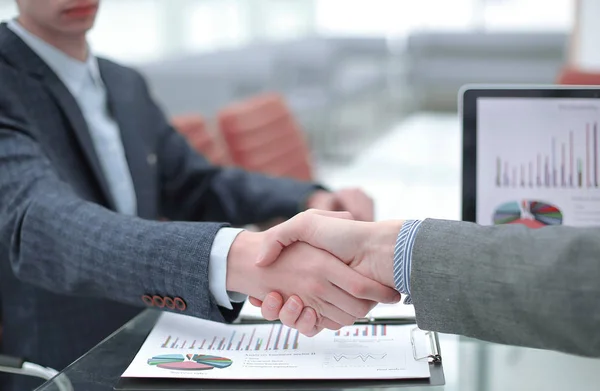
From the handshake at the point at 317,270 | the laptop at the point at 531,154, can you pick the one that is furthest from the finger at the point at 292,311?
the laptop at the point at 531,154

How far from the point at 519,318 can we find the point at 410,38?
6995 millimetres

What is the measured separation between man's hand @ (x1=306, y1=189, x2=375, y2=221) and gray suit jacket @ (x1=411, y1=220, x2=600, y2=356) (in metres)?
0.59

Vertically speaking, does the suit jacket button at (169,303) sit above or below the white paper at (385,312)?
above

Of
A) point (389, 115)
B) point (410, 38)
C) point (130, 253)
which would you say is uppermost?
point (130, 253)

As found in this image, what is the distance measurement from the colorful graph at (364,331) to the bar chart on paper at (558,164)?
1.03ft

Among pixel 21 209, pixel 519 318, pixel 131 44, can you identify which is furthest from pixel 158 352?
pixel 131 44

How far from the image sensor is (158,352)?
106 cm

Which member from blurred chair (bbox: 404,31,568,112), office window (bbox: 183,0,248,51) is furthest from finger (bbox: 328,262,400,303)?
blurred chair (bbox: 404,31,568,112)

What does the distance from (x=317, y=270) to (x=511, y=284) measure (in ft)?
0.94

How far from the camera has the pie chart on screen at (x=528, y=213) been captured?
1263 millimetres

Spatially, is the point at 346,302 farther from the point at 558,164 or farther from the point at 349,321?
the point at 558,164

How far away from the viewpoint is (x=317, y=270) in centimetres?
109

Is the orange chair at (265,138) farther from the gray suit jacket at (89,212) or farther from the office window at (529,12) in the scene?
the office window at (529,12)

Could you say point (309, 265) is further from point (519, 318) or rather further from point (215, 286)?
point (519, 318)
